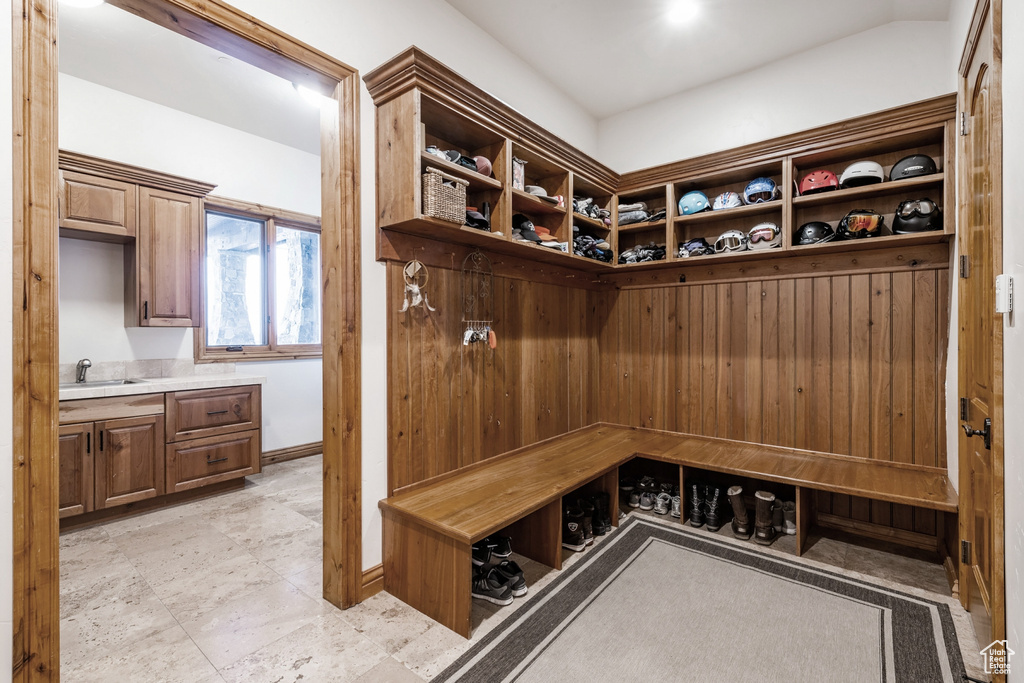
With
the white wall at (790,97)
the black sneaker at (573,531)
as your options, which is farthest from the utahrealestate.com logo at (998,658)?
the white wall at (790,97)

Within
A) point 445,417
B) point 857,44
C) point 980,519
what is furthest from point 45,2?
point 857,44

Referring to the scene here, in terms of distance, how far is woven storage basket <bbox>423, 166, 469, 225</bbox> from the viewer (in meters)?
2.04

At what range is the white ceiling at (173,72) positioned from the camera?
106 inches

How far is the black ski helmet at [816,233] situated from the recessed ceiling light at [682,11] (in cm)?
140

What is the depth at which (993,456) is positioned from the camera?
4.88 feet

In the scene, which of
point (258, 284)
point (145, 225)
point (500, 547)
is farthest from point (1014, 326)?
point (258, 284)

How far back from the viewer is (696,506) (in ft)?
9.80

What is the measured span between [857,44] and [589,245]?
1999 mm

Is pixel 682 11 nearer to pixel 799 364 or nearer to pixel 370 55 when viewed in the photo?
pixel 370 55

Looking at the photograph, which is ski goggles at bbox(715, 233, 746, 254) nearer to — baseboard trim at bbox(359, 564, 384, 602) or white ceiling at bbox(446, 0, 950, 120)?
white ceiling at bbox(446, 0, 950, 120)

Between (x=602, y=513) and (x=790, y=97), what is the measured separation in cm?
301

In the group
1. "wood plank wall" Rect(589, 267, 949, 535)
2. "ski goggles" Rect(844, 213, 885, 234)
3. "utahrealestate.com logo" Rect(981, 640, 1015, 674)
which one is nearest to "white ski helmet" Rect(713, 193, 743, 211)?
"wood plank wall" Rect(589, 267, 949, 535)

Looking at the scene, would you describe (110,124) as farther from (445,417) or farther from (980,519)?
(980,519)

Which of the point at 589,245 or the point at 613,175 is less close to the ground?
the point at 613,175
